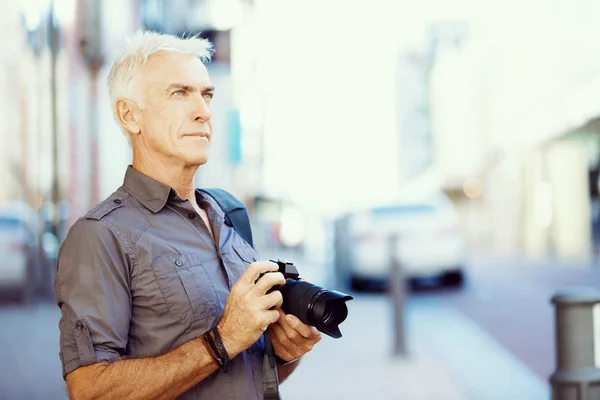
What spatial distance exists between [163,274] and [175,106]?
0.45 meters

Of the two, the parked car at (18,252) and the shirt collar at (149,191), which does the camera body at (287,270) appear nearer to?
the shirt collar at (149,191)

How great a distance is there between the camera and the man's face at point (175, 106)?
2.09 m

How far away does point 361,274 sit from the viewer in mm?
12789

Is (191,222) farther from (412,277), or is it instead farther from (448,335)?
(412,277)

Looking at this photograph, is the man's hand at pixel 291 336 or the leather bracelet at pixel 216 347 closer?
the leather bracelet at pixel 216 347

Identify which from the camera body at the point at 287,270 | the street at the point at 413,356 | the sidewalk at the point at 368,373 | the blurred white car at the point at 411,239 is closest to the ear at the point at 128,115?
the camera body at the point at 287,270

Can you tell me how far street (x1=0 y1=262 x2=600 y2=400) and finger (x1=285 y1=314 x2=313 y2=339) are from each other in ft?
12.3

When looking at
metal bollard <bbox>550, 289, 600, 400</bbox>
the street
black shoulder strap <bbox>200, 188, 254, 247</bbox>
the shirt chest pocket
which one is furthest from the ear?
the street

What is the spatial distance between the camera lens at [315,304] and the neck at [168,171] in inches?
16.4

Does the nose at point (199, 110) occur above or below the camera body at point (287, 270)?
above

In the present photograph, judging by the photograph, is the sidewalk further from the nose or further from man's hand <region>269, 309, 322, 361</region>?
the nose

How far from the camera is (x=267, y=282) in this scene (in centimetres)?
184

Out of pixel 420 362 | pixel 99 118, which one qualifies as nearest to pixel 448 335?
pixel 420 362

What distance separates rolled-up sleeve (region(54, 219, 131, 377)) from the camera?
1.78 meters
